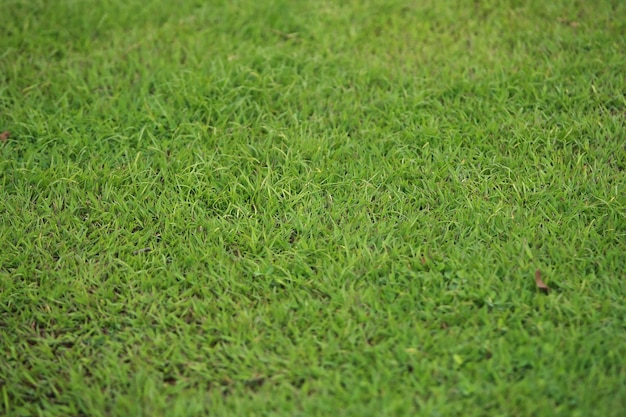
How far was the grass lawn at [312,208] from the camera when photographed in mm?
2678

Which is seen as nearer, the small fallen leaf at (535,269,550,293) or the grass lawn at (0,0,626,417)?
the grass lawn at (0,0,626,417)

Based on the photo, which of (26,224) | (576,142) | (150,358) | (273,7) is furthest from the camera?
(273,7)

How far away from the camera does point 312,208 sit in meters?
3.36

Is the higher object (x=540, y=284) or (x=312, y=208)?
(x=312, y=208)

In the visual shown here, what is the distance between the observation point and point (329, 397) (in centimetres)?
258

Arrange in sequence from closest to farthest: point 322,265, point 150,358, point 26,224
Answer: point 150,358, point 322,265, point 26,224

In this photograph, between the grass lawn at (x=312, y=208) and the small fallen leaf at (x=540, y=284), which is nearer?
the grass lawn at (x=312, y=208)

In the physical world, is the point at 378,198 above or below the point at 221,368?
above

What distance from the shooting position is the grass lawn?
2678 millimetres

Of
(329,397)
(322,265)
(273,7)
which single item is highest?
(273,7)

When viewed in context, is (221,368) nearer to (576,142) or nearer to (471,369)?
(471,369)

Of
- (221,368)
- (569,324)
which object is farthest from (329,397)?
(569,324)

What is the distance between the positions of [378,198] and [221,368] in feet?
4.08

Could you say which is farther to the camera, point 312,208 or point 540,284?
point 312,208
